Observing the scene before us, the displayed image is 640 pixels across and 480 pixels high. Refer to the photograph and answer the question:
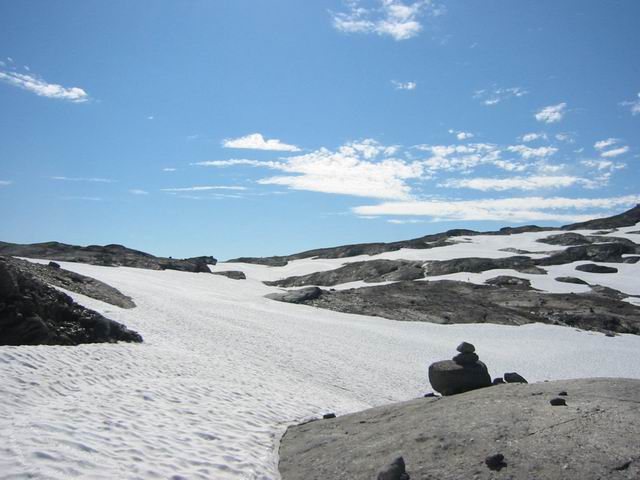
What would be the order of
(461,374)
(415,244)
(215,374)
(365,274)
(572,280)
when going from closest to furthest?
(461,374) → (215,374) → (572,280) → (365,274) → (415,244)

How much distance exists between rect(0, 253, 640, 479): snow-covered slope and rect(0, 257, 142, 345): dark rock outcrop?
4.07ft

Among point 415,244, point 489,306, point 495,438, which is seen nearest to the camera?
point 495,438

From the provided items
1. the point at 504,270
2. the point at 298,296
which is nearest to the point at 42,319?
the point at 298,296

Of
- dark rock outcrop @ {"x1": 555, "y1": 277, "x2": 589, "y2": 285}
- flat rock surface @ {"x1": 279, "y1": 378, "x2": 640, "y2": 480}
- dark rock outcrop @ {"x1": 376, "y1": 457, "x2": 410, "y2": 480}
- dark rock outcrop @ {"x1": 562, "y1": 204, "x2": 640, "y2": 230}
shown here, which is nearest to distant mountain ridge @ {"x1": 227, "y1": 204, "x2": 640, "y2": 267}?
dark rock outcrop @ {"x1": 562, "y1": 204, "x2": 640, "y2": 230}

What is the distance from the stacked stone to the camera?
48.6ft

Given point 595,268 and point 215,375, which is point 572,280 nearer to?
point 595,268

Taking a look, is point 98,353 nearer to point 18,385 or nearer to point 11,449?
point 18,385

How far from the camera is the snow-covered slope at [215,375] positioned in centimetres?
987

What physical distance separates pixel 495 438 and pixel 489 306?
40.0 meters

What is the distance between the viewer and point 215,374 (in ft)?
61.7

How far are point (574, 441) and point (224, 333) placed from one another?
21907mm

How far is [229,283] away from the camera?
55062 millimetres

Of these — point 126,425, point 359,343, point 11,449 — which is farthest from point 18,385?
point 359,343

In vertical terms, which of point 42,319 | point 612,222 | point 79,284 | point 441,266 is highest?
point 612,222
